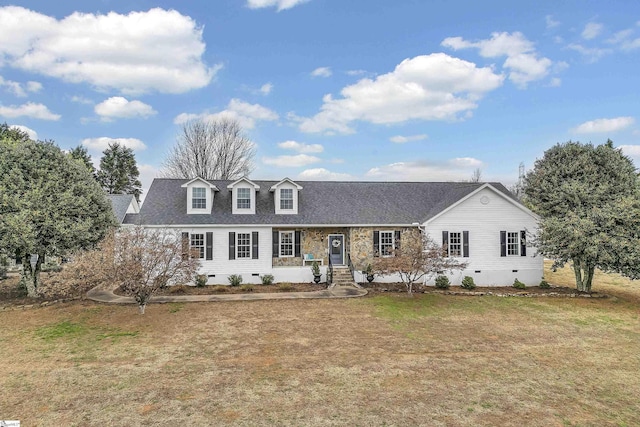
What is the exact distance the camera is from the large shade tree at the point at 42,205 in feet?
48.7

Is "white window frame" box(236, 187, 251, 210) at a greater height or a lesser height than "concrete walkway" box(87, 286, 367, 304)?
greater

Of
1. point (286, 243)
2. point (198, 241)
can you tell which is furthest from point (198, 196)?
point (286, 243)

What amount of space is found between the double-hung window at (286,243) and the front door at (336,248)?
8.27 feet

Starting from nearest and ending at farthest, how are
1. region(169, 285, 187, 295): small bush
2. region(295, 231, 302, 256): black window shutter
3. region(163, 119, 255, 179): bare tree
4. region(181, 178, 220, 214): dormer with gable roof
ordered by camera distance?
region(169, 285, 187, 295): small bush < region(181, 178, 220, 214): dormer with gable roof < region(295, 231, 302, 256): black window shutter < region(163, 119, 255, 179): bare tree

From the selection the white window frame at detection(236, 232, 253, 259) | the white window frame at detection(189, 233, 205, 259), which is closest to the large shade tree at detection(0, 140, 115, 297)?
the white window frame at detection(189, 233, 205, 259)

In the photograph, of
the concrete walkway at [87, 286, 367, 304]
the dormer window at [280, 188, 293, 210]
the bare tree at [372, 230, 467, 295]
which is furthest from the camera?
the dormer window at [280, 188, 293, 210]

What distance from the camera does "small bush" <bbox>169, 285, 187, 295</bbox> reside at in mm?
18234

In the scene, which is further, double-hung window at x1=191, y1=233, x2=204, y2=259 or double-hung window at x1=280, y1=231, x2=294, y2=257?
double-hung window at x1=280, y1=231, x2=294, y2=257

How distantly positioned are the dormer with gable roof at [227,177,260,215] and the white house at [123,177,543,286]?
0.20ft

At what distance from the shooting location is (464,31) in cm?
1905

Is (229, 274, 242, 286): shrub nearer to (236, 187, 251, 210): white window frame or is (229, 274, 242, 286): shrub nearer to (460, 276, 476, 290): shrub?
(236, 187, 251, 210): white window frame

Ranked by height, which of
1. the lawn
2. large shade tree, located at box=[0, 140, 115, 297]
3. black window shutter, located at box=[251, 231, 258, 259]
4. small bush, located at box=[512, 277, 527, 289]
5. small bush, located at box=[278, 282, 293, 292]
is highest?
large shade tree, located at box=[0, 140, 115, 297]

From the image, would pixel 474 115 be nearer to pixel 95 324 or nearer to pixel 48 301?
pixel 95 324

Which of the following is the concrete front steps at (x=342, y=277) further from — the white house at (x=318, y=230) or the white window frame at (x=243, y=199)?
the white window frame at (x=243, y=199)
